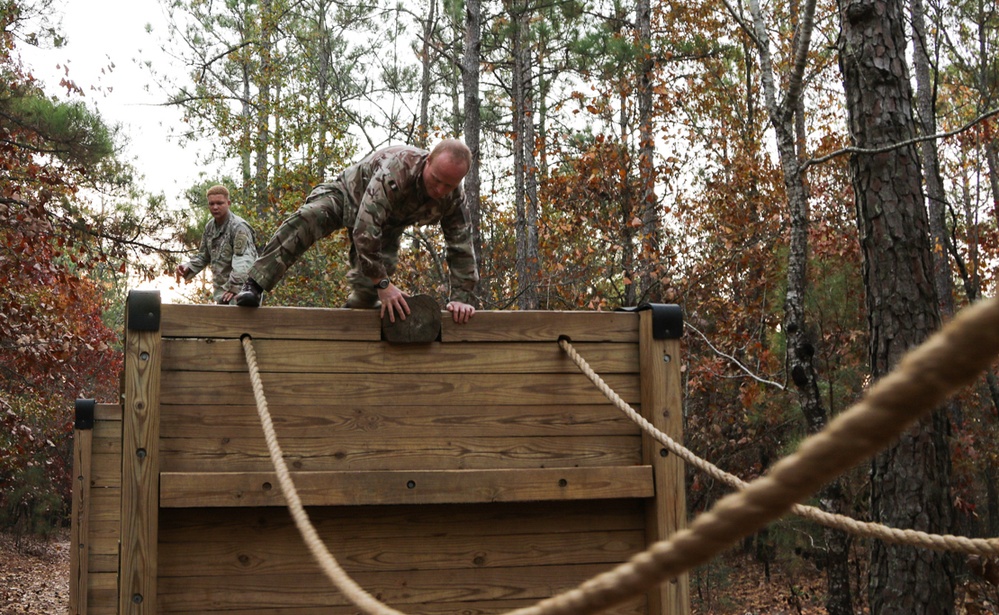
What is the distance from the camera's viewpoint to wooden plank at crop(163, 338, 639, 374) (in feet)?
12.1

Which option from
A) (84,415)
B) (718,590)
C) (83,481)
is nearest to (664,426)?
(84,415)

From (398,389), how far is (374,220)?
85cm

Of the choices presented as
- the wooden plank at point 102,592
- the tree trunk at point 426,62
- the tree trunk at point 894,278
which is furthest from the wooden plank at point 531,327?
the tree trunk at point 426,62

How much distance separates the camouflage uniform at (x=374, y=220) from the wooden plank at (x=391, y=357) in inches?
17.4

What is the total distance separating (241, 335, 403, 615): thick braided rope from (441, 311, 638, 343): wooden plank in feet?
2.73

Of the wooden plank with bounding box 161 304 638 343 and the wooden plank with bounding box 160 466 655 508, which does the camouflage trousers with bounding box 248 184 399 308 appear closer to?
the wooden plank with bounding box 161 304 638 343

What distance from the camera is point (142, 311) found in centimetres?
357

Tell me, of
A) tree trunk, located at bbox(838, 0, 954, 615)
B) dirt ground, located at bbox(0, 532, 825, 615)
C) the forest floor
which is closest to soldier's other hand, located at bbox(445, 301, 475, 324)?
tree trunk, located at bbox(838, 0, 954, 615)

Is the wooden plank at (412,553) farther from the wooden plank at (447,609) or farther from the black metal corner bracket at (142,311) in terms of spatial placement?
the black metal corner bracket at (142,311)

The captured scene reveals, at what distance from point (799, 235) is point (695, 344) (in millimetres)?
6599

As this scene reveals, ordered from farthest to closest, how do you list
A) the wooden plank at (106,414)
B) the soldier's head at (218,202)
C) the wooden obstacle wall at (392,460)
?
the soldier's head at (218,202) → the wooden plank at (106,414) → the wooden obstacle wall at (392,460)

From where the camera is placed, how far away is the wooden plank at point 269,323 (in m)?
3.69

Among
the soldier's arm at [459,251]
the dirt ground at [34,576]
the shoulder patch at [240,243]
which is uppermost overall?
the shoulder patch at [240,243]

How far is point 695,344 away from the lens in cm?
1363
